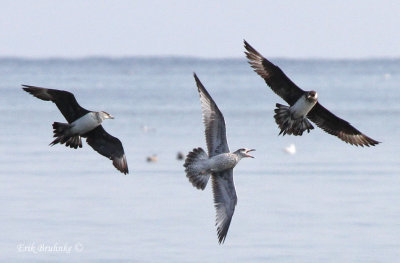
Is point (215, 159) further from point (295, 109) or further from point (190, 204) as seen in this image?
point (190, 204)

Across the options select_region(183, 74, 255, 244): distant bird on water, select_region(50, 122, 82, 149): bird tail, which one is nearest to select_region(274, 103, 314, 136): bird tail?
select_region(183, 74, 255, 244): distant bird on water

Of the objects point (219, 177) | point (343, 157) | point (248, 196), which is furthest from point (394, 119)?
point (219, 177)

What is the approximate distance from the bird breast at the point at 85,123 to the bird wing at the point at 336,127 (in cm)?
275

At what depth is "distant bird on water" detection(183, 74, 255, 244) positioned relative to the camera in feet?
42.2

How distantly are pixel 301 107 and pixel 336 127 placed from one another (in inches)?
48.9

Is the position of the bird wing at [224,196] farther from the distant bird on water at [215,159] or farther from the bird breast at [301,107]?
the bird breast at [301,107]

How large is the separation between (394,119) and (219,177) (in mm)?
23526

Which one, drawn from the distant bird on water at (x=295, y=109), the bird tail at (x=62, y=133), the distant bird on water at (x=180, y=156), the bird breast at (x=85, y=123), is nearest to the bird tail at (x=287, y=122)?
the distant bird on water at (x=295, y=109)

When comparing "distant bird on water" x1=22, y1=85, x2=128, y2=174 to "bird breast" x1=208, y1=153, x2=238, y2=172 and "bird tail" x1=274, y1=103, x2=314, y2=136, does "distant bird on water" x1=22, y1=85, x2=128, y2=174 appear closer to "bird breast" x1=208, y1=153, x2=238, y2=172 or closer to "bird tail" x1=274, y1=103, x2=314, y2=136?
"bird breast" x1=208, y1=153, x2=238, y2=172

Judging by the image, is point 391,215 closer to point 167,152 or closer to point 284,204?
point 284,204

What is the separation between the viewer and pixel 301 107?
42.5 ft

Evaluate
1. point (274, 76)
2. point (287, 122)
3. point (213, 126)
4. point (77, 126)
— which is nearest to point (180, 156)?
point (274, 76)

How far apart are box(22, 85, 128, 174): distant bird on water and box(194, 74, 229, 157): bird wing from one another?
3.18ft

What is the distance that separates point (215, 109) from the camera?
13008 millimetres
